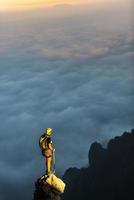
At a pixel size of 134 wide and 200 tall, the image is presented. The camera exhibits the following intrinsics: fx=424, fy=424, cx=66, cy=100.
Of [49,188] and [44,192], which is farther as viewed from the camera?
[44,192]

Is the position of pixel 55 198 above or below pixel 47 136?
below

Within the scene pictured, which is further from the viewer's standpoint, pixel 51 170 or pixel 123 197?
pixel 123 197

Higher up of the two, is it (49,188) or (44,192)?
(49,188)

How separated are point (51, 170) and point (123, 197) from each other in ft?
581

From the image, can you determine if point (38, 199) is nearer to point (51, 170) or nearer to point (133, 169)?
point (51, 170)

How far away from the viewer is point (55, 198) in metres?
29.0

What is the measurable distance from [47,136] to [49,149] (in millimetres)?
893

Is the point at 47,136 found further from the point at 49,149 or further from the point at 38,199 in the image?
the point at 38,199

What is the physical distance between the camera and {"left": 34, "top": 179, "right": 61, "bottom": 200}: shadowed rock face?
2845 cm

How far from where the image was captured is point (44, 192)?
28766 millimetres

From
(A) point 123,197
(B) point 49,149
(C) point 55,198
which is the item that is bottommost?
(C) point 55,198

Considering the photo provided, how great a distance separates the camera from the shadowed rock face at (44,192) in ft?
93.3

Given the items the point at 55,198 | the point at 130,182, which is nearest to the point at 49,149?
the point at 55,198

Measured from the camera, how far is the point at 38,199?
95.9 ft
